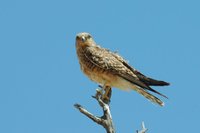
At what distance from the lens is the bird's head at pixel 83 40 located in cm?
1108

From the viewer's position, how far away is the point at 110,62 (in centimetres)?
1062

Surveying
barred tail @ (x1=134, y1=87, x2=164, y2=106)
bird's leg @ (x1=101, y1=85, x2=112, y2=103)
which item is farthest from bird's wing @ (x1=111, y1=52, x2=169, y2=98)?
bird's leg @ (x1=101, y1=85, x2=112, y2=103)

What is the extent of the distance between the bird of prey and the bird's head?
0.58 ft

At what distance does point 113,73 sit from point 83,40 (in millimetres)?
982

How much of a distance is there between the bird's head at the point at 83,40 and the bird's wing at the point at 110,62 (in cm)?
12

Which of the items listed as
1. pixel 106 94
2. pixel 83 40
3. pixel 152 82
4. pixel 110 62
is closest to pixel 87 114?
pixel 106 94

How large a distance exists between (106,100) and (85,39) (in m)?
1.41

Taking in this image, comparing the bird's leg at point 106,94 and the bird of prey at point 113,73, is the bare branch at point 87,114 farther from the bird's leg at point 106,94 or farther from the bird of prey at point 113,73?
the bird of prey at point 113,73

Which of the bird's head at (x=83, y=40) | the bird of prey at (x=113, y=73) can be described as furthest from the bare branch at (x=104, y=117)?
the bird's head at (x=83, y=40)

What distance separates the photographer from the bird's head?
436 inches

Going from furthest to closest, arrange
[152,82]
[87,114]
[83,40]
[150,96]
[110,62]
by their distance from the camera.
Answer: [83,40] < [110,62] < [150,96] < [152,82] < [87,114]

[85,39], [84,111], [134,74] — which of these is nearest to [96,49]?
[85,39]

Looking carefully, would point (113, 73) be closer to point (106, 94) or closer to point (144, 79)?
point (106, 94)

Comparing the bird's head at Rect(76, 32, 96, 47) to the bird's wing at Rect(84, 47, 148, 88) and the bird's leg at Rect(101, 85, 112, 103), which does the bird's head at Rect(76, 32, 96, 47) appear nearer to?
the bird's wing at Rect(84, 47, 148, 88)
